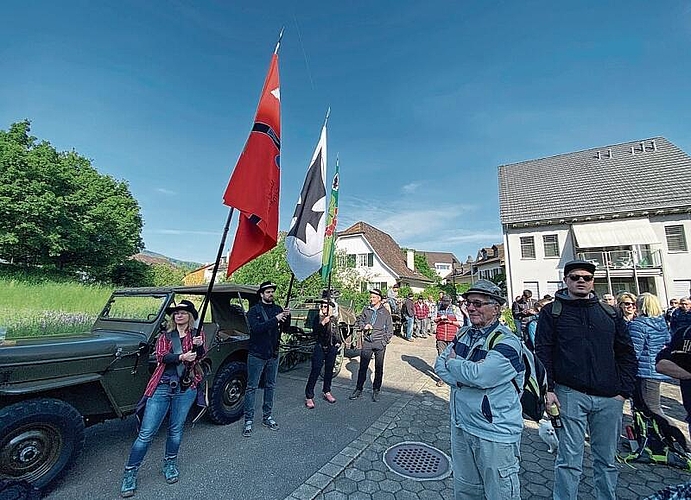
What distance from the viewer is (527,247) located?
76.8 feet

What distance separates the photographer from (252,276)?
17500 millimetres

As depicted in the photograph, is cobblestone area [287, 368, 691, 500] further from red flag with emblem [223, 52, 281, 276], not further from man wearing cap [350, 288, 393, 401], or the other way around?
red flag with emblem [223, 52, 281, 276]

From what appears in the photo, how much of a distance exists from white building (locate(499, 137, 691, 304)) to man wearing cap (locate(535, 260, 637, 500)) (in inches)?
845

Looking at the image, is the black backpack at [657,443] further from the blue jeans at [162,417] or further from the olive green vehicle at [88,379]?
the olive green vehicle at [88,379]

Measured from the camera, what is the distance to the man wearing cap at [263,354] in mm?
4516

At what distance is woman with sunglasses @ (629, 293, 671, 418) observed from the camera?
4.12m

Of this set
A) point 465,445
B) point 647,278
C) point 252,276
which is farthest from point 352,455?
point 647,278

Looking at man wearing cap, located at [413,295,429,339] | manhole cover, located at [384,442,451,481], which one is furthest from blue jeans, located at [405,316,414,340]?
manhole cover, located at [384,442,451,481]

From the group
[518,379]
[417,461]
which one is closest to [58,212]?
[417,461]

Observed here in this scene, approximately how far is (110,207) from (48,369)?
24744 mm

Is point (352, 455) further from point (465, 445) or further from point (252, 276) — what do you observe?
point (252, 276)

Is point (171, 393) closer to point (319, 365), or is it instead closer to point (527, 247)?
point (319, 365)

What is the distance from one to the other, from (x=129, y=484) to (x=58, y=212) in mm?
22451

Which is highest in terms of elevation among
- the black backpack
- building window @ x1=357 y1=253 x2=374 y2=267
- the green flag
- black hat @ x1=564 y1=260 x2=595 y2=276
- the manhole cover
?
building window @ x1=357 y1=253 x2=374 y2=267
